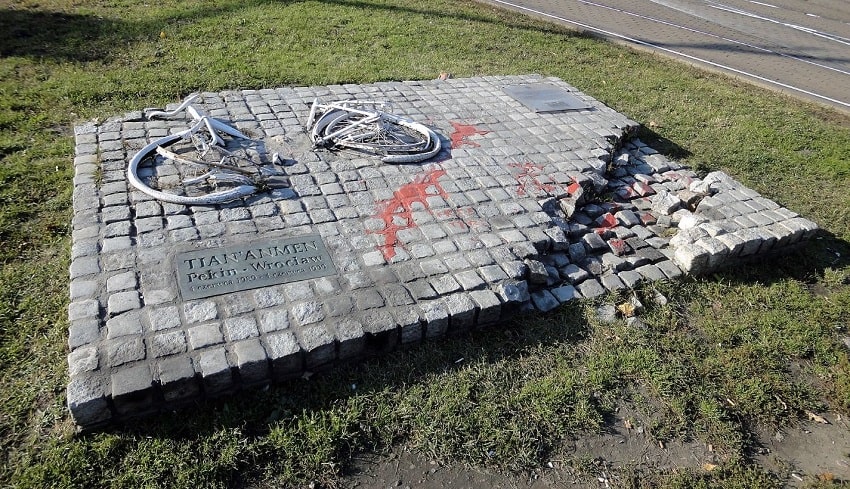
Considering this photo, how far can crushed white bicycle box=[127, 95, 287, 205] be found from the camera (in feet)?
17.2

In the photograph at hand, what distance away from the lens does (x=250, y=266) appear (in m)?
4.47

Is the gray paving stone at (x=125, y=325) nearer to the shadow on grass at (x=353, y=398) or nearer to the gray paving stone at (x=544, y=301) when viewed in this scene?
the shadow on grass at (x=353, y=398)

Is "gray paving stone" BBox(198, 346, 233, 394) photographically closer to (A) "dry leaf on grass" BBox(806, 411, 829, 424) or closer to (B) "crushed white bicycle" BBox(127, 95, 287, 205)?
(B) "crushed white bicycle" BBox(127, 95, 287, 205)

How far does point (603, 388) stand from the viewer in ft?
13.6

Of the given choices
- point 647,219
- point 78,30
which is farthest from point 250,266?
point 78,30

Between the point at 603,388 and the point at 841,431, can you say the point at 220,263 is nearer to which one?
the point at 603,388

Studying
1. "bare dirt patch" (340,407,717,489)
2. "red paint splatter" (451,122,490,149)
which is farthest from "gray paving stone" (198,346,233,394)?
"red paint splatter" (451,122,490,149)

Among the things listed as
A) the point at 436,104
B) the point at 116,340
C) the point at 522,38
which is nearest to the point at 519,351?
the point at 116,340

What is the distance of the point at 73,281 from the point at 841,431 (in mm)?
5701

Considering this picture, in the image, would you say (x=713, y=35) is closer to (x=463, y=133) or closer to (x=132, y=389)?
(x=463, y=133)

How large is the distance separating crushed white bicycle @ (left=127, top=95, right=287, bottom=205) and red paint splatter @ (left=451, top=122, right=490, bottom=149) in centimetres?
217

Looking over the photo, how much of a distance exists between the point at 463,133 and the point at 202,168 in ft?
10.0

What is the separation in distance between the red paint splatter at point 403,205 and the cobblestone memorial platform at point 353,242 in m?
0.02

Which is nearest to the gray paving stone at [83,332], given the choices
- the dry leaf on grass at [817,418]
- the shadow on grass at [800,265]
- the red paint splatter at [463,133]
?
the red paint splatter at [463,133]
